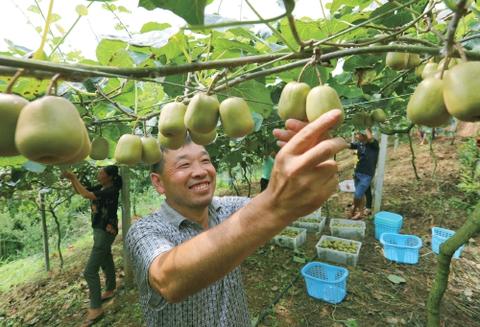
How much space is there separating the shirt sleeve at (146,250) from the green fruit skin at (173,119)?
22.7 inches

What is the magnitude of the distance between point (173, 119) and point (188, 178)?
1016 mm

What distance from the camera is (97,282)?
4145mm

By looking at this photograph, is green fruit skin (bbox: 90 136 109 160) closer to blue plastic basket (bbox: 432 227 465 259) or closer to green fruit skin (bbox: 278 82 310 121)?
green fruit skin (bbox: 278 82 310 121)

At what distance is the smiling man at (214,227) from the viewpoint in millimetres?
724

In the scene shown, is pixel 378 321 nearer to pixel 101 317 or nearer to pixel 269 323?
pixel 269 323

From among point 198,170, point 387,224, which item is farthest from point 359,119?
point 387,224

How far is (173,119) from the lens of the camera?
0.91 meters

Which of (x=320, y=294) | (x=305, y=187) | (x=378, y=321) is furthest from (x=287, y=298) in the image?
(x=305, y=187)

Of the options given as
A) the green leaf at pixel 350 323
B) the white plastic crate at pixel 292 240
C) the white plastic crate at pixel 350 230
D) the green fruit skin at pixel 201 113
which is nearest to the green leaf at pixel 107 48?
the green fruit skin at pixel 201 113

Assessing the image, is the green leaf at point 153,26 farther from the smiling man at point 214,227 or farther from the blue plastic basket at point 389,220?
the blue plastic basket at point 389,220

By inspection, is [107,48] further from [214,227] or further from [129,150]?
[214,227]

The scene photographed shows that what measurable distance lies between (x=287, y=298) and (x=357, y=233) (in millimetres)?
2091

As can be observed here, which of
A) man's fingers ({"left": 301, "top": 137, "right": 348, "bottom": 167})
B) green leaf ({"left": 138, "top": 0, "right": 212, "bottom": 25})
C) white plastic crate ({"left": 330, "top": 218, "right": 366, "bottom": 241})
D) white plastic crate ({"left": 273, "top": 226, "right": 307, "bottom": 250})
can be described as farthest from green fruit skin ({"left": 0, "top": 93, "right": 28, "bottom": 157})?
white plastic crate ({"left": 330, "top": 218, "right": 366, "bottom": 241})

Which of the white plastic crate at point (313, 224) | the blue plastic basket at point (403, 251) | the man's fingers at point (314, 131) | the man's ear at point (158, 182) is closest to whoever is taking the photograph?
the man's fingers at point (314, 131)
